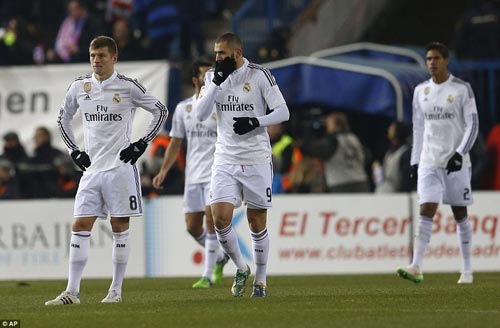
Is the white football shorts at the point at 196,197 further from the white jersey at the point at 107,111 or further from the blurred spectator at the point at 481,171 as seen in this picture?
the blurred spectator at the point at 481,171

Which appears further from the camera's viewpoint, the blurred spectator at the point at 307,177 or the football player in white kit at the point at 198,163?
the blurred spectator at the point at 307,177

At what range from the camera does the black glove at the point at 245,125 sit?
1270 centimetres

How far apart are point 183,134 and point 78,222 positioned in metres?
3.98

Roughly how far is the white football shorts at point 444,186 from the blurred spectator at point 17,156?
790cm

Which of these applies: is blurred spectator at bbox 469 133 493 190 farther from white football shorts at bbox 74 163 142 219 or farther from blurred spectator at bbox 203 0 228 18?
white football shorts at bbox 74 163 142 219

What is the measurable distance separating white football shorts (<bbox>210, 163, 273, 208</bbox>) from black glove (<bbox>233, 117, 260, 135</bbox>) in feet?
1.69

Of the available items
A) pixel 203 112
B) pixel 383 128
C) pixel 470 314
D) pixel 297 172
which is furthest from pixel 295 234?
pixel 470 314

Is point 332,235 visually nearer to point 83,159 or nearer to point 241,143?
point 241,143

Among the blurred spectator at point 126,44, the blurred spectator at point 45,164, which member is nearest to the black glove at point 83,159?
the blurred spectator at point 45,164

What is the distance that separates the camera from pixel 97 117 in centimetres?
1280

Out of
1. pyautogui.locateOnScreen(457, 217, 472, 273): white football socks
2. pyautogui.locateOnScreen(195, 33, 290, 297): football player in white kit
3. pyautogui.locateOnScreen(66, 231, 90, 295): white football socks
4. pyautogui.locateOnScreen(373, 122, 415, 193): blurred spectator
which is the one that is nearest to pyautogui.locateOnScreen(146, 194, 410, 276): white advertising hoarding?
pyautogui.locateOnScreen(373, 122, 415, 193): blurred spectator

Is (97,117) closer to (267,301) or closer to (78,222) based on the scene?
(78,222)

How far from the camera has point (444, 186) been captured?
1591cm

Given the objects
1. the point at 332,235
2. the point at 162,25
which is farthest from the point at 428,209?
the point at 162,25
